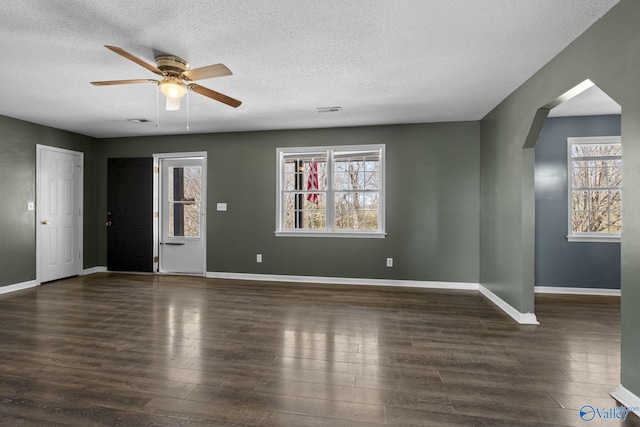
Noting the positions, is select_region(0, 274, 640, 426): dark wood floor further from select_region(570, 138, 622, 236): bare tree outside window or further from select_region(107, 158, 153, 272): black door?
select_region(107, 158, 153, 272): black door

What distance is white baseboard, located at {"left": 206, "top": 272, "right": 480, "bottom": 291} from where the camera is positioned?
5195 mm

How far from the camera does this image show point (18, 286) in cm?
504

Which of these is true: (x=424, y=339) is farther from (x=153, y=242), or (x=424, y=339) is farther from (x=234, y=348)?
(x=153, y=242)

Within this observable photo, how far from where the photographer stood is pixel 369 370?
256 cm

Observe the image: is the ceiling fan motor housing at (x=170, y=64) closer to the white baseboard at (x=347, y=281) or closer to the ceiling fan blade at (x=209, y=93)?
the ceiling fan blade at (x=209, y=93)

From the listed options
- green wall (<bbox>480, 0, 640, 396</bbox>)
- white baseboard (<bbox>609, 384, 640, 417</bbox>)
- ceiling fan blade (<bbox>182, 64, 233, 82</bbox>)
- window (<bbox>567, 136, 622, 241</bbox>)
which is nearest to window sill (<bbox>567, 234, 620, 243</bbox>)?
window (<bbox>567, 136, 622, 241</bbox>)

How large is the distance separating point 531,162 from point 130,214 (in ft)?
20.6

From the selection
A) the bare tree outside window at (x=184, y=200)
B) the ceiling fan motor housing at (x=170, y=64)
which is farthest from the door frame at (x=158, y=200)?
the ceiling fan motor housing at (x=170, y=64)

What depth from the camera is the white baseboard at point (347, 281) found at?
5.20 m

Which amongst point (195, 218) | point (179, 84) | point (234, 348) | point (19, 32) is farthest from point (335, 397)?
point (195, 218)

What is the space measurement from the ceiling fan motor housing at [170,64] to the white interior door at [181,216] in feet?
10.7

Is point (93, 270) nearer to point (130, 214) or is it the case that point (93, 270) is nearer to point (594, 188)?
point (130, 214)

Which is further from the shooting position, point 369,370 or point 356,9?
point 369,370

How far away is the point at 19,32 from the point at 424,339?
13.3ft
